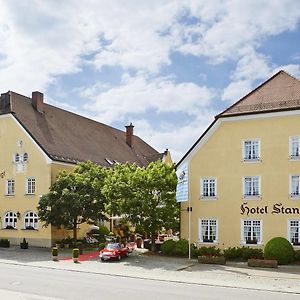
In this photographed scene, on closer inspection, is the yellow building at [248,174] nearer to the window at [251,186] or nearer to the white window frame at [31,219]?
the window at [251,186]

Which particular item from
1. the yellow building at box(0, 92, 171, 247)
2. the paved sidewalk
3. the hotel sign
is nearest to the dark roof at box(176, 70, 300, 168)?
the hotel sign

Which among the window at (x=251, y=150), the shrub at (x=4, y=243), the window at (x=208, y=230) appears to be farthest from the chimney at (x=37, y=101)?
the window at (x=251, y=150)

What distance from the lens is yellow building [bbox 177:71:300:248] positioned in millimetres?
31594

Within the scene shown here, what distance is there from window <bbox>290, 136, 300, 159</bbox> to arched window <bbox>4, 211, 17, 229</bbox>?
25.7 metres

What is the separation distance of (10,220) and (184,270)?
884 inches

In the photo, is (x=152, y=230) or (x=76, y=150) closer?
(x=152, y=230)

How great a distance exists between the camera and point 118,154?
56.9m

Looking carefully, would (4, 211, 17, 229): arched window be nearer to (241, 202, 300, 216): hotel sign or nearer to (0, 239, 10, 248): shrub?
(0, 239, 10, 248): shrub

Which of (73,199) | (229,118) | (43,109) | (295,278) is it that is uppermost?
(43,109)

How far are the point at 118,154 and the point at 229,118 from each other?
25.3 m

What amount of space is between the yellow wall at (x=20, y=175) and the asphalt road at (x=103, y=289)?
17613 millimetres

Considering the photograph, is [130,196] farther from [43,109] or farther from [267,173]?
[43,109]

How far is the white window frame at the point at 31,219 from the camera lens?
42.2 meters

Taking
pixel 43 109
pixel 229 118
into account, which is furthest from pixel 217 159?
pixel 43 109
